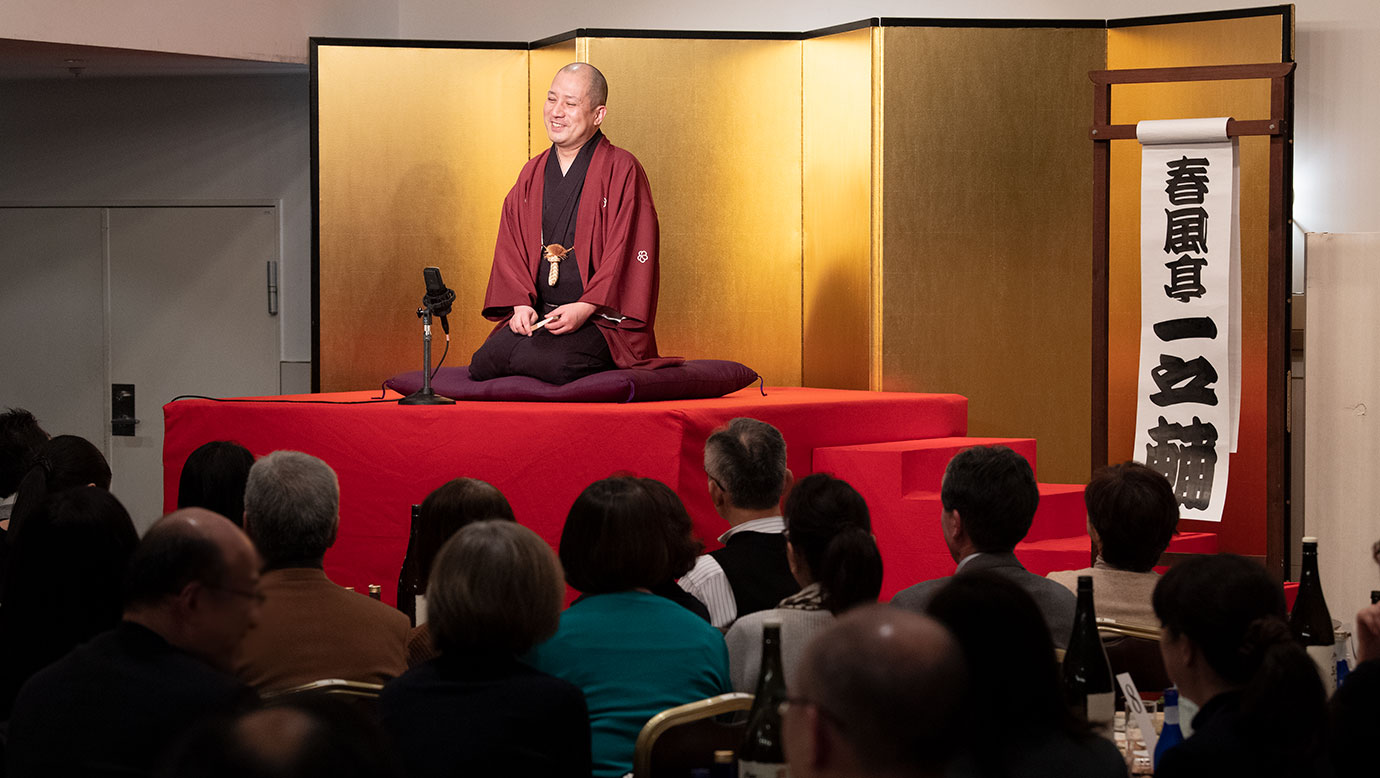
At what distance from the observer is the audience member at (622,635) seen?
7.67ft

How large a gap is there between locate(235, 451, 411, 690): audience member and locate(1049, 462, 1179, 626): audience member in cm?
145

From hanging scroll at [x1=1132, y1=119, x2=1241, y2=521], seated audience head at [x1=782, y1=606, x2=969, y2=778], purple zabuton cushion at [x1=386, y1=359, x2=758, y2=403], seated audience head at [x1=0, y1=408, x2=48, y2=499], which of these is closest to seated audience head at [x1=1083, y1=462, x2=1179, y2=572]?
seated audience head at [x1=782, y1=606, x2=969, y2=778]

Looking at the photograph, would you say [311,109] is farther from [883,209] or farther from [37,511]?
[37,511]

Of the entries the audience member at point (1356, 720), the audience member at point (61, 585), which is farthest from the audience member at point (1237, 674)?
the audience member at point (61, 585)

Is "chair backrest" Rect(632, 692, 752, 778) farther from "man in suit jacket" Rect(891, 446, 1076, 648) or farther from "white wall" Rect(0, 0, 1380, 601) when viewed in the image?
"white wall" Rect(0, 0, 1380, 601)

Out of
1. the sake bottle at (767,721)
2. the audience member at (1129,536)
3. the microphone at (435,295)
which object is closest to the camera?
the sake bottle at (767,721)

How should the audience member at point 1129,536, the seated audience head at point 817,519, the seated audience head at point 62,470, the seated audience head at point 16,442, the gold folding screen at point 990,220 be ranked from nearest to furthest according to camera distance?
the seated audience head at point 817,519 → the audience member at point 1129,536 → the seated audience head at point 62,470 → the seated audience head at point 16,442 → the gold folding screen at point 990,220

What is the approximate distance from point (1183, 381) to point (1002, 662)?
12.7ft

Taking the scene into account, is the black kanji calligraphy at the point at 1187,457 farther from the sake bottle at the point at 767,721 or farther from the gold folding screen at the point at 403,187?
the sake bottle at the point at 767,721

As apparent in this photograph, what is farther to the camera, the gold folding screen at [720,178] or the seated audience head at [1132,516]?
the gold folding screen at [720,178]

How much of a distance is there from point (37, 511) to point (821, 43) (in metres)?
4.86

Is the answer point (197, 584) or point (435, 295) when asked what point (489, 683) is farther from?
point (435, 295)

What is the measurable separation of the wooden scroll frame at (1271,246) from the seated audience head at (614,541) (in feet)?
10.6

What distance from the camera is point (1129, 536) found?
3074mm
